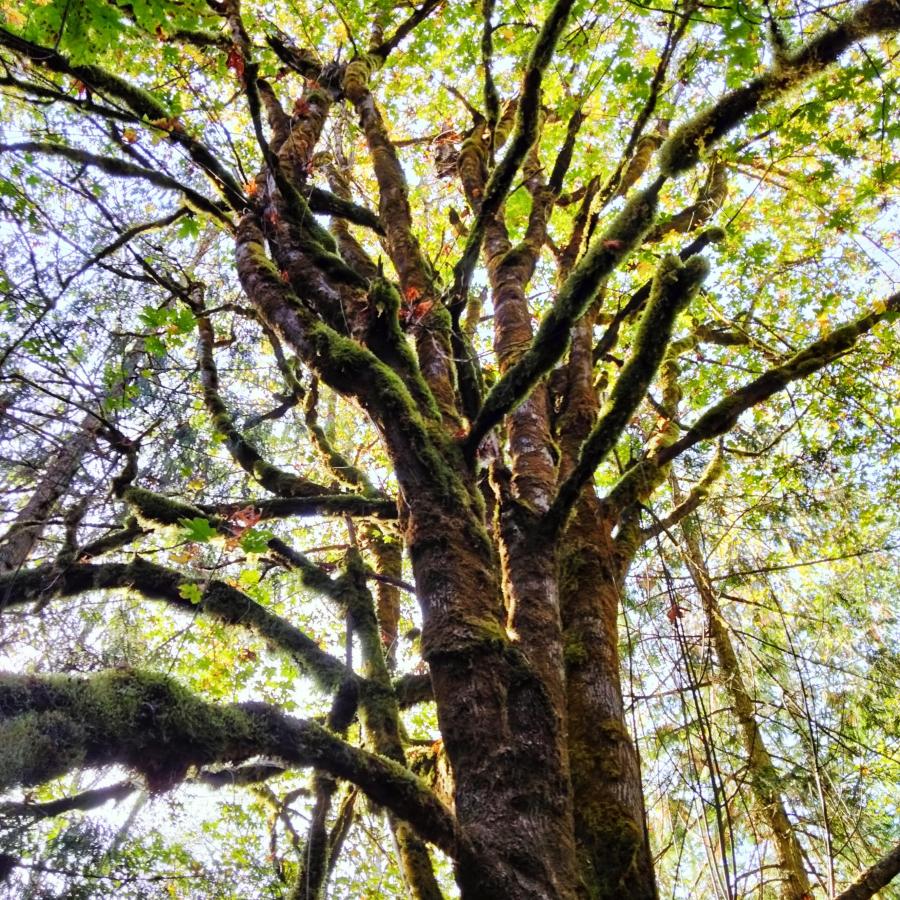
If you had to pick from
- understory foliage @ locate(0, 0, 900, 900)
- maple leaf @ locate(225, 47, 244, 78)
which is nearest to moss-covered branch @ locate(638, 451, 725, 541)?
understory foliage @ locate(0, 0, 900, 900)

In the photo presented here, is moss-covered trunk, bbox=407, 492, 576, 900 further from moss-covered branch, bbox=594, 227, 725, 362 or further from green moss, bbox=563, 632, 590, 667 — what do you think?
moss-covered branch, bbox=594, 227, 725, 362

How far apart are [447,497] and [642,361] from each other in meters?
1.11

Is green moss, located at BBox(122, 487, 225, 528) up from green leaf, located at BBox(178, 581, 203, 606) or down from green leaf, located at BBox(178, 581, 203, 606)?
up

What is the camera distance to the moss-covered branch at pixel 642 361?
2.81 meters

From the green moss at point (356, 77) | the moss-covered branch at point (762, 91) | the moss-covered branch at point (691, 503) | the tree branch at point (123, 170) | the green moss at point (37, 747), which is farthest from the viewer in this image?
the green moss at point (356, 77)

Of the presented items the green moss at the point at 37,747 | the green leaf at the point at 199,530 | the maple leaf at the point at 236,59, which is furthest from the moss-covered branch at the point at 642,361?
the maple leaf at the point at 236,59

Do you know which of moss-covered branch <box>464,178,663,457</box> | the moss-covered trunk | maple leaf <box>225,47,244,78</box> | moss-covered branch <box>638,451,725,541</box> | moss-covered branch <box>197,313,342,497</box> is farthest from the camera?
moss-covered branch <box>638,451,725,541</box>

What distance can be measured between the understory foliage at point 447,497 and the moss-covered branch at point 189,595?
0.02 metres

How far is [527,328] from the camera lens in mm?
4715

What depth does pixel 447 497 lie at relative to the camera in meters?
2.83

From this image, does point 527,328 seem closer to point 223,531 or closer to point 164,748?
point 223,531

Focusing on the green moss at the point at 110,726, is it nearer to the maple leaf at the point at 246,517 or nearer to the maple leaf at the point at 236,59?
the maple leaf at the point at 246,517

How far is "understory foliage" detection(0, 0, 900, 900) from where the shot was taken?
7.57 feet

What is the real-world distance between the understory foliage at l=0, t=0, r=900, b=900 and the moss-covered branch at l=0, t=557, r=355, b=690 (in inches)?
0.9
